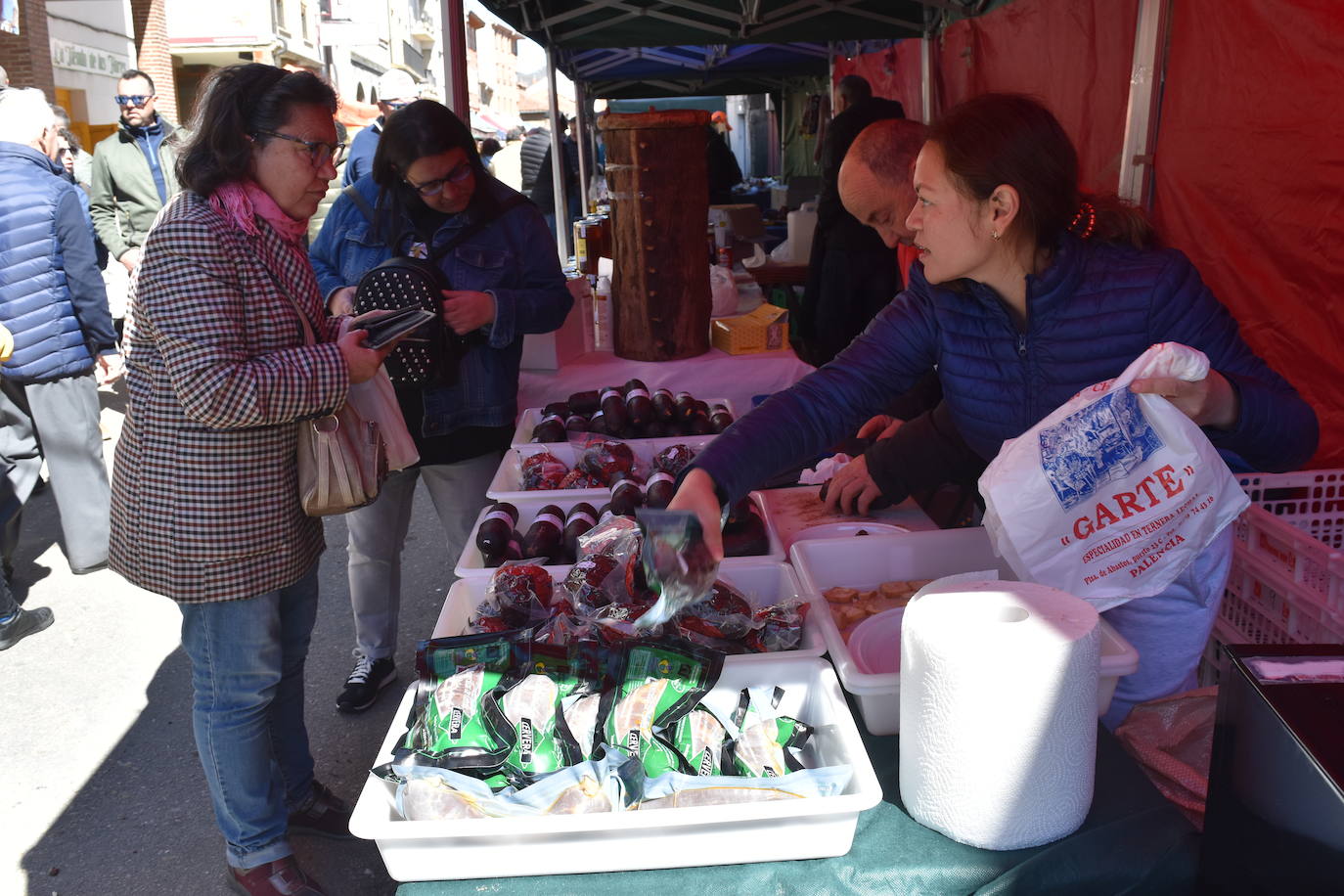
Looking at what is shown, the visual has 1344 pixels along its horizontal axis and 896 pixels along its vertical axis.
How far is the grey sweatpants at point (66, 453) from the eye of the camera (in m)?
4.12

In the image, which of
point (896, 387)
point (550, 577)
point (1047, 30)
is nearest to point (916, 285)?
point (896, 387)

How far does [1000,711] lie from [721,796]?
327 mm

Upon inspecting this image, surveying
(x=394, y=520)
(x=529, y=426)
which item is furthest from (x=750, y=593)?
(x=394, y=520)

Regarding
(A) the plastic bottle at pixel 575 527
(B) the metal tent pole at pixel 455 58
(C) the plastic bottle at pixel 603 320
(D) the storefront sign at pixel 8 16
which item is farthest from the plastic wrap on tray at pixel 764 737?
(D) the storefront sign at pixel 8 16

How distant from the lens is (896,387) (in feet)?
6.24

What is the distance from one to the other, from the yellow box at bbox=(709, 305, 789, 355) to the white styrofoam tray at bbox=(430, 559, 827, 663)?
6.84 feet

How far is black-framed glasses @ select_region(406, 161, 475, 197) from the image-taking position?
2.62m

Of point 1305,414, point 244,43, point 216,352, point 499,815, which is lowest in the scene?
point 499,815

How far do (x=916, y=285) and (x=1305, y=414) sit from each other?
67 cm

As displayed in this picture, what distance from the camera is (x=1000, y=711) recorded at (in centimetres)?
106

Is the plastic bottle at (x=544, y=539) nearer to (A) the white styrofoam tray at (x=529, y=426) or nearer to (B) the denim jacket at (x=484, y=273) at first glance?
(A) the white styrofoam tray at (x=529, y=426)

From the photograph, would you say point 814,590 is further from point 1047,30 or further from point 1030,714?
point 1047,30

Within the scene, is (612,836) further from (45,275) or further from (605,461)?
(45,275)

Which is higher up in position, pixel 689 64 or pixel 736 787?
pixel 689 64
